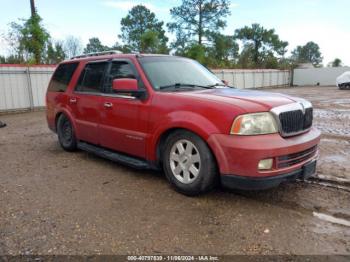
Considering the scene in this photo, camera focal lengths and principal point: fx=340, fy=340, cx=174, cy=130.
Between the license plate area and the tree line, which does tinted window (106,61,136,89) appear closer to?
the license plate area

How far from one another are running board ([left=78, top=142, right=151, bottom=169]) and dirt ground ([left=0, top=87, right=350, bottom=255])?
0.23 meters

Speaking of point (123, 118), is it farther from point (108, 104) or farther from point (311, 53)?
point (311, 53)

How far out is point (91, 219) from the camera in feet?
11.7

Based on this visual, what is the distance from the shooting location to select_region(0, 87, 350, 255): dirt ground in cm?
304

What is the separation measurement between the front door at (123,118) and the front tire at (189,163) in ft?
1.69

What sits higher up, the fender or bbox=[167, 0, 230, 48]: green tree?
bbox=[167, 0, 230, 48]: green tree

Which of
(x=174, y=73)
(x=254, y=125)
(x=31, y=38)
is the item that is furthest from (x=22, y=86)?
(x=254, y=125)

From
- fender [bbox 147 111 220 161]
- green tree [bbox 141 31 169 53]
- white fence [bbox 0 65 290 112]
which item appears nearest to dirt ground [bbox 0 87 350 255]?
fender [bbox 147 111 220 161]

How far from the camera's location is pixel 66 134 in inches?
258

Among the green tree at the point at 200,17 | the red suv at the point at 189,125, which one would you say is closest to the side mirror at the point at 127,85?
the red suv at the point at 189,125

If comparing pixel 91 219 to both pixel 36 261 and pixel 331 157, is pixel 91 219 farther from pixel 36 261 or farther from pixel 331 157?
pixel 331 157

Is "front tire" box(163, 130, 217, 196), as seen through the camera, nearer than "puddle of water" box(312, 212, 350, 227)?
No

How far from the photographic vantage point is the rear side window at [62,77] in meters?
6.29

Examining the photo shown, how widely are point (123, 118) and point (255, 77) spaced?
99.7 feet
